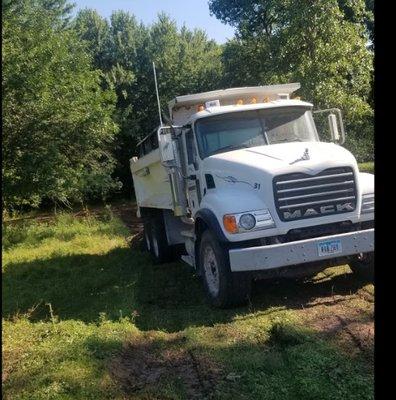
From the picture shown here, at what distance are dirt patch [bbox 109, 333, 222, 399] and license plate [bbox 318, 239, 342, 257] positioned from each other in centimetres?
188

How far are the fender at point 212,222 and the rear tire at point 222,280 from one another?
147 mm

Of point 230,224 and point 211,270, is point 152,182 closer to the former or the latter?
point 211,270

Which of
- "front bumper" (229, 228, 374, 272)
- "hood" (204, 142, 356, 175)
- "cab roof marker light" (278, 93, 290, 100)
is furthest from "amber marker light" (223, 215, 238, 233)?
"cab roof marker light" (278, 93, 290, 100)

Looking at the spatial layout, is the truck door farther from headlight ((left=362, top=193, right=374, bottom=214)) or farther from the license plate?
headlight ((left=362, top=193, right=374, bottom=214))

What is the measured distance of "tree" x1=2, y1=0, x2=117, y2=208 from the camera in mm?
12641

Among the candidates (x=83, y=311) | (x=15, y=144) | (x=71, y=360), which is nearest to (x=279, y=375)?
(x=71, y=360)

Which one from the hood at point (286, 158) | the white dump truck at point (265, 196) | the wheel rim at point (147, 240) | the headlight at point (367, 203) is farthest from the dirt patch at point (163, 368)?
the wheel rim at point (147, 240)

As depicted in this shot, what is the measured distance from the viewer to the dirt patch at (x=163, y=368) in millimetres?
4074

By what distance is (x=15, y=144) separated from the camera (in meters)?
13.0

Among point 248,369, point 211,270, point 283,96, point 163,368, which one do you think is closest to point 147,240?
point 283,96

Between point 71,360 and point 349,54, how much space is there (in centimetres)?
1371

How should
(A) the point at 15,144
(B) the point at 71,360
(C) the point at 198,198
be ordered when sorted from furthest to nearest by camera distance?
(A) the point at 15,144
(C) the point at 198,198
(B) the point at 71,360

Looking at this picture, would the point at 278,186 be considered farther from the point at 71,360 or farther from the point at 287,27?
the point at 287,27

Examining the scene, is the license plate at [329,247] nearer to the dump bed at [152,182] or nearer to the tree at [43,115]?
the dump bed at [152,182]
